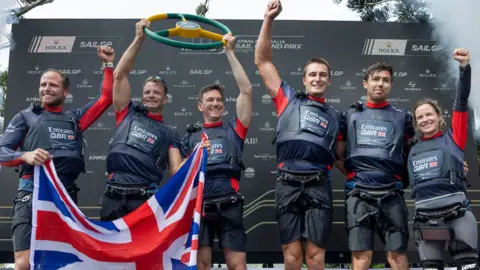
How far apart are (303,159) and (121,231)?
182 centimetres

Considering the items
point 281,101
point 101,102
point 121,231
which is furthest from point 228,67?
point 121,231

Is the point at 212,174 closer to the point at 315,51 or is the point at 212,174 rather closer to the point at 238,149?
the point at 238,149

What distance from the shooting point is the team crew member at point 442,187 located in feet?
15.3

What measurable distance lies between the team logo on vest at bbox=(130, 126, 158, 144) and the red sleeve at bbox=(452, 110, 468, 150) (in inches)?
116

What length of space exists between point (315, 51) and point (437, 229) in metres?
3.28

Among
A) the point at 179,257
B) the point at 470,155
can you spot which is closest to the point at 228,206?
the point at 179,257

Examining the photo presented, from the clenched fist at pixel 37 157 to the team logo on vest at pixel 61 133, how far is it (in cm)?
37

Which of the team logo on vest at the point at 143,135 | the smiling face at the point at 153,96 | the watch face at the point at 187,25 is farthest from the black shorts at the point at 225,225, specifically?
the watch face at the point at 187,25

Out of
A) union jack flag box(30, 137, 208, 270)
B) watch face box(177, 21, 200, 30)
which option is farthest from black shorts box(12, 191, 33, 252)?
watch face box(177, 21, 200, 30)

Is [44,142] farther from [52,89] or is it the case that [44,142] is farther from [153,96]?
[153,96]

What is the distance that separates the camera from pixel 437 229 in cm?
467

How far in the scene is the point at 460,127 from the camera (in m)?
4.96

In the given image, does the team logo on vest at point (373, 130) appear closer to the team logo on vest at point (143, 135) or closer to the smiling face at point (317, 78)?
the smiling face at point (317, 78)

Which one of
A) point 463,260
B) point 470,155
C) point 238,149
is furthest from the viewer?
point 470,155
